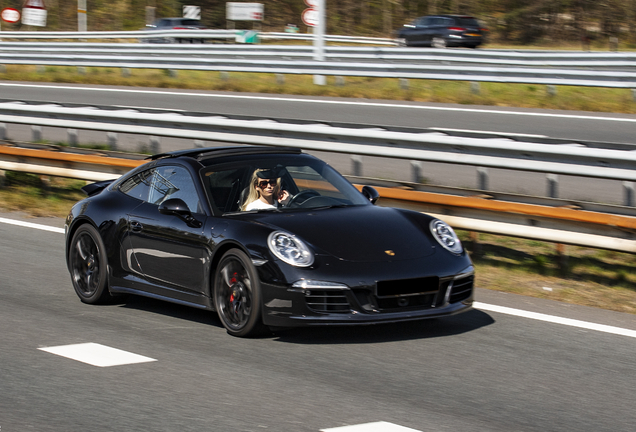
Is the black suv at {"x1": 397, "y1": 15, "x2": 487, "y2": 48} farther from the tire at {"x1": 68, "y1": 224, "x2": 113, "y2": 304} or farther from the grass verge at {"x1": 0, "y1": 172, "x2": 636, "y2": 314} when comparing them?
the tire at {"x1": 68, "y1": 224, "x2": 113, "y2": 304}

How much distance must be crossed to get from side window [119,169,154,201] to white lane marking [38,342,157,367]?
1640 millimetres

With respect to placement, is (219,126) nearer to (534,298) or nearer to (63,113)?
(63,113)

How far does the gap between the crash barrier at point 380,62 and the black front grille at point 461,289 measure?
46.4 ft

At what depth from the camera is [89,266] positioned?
24.9ft

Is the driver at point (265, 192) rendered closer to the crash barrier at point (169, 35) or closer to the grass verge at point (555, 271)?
the grass verge at point (555, 271)

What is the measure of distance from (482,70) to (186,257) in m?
15.6

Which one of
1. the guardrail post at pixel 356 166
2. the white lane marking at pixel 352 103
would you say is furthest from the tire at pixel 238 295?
the white lane marking at pixel 352 103

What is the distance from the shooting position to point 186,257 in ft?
21.8

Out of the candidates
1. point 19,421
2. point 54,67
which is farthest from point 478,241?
point 54,67

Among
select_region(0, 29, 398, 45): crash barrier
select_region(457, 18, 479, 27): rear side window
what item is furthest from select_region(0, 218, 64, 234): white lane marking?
select_region(457, 18, 479, 27): rear side window

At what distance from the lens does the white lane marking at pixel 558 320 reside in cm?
657

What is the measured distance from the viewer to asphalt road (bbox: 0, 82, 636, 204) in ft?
41.5

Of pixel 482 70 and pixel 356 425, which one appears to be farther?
pixel 482 70

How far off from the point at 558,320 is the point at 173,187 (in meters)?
3.05
